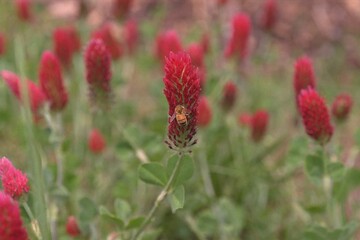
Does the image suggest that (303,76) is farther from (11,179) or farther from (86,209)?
(11,179)

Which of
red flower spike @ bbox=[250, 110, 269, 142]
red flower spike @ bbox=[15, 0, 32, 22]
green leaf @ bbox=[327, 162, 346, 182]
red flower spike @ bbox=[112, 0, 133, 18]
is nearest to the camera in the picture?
green leaf @ bbox=[327, 162, 346, 182]

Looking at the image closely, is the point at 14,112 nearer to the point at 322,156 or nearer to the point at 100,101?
the point at 100,101

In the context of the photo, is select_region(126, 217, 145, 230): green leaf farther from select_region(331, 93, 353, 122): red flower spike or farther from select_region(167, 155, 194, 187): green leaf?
select_region(331, 93, 353, 122): red flower spike

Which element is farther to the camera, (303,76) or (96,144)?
(96,144)

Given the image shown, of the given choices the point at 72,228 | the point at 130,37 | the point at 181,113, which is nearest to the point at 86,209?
the point at 72,228

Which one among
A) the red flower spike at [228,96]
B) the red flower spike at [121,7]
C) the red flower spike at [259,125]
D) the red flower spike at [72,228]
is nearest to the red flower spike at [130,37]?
the red flower spike at [121,7]

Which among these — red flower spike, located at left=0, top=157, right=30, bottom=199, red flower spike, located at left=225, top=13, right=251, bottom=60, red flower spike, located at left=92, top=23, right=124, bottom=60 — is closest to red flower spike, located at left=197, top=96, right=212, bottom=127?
red flower spike, located at left=225, top=13, right=251, bottom=60
